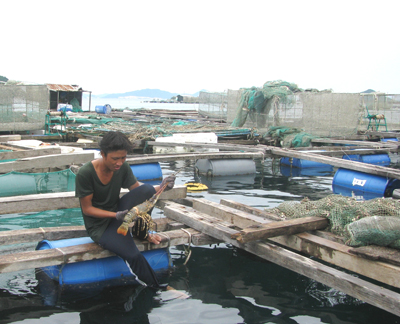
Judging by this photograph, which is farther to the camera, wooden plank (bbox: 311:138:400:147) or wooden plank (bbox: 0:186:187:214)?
wooden plank (bbox: 311:138:400:147)

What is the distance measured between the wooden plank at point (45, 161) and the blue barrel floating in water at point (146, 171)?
1811 millimetres

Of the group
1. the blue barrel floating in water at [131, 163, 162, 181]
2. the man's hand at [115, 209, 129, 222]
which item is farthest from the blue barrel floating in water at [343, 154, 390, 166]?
the man's hand at [115, 209, 129, 222]

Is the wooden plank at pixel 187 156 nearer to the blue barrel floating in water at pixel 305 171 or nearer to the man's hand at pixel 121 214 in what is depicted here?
the blue barrel floating in water at pixel 305 171

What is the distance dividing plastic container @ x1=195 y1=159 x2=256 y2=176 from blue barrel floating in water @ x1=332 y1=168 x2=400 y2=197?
299 cm

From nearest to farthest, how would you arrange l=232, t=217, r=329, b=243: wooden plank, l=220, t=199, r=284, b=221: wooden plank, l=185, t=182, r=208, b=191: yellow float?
1. l=232, t=217, r=329, b=243: wooden plank
2. l=220, t=199, r=284, b=221: wooden plank
3. l=185, t=182, r=208, b=191: yellow float

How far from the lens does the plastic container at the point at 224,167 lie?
42.0ft

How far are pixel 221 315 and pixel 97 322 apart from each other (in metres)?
1.32

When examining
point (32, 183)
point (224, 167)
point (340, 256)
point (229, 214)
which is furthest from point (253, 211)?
point (224, 167)

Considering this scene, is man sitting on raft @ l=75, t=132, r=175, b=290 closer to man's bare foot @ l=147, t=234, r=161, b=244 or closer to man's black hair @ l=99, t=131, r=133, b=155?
man's black hair @ l=99, t=131, r=133, b=155

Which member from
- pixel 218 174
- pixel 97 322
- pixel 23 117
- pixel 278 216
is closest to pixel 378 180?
pixel 218 174

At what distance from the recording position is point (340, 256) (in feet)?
14.0

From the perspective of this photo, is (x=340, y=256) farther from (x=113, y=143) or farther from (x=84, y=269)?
(x=84, y=269)

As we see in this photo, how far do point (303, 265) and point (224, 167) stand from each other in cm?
877

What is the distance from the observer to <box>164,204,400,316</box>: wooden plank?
3.56 metres
